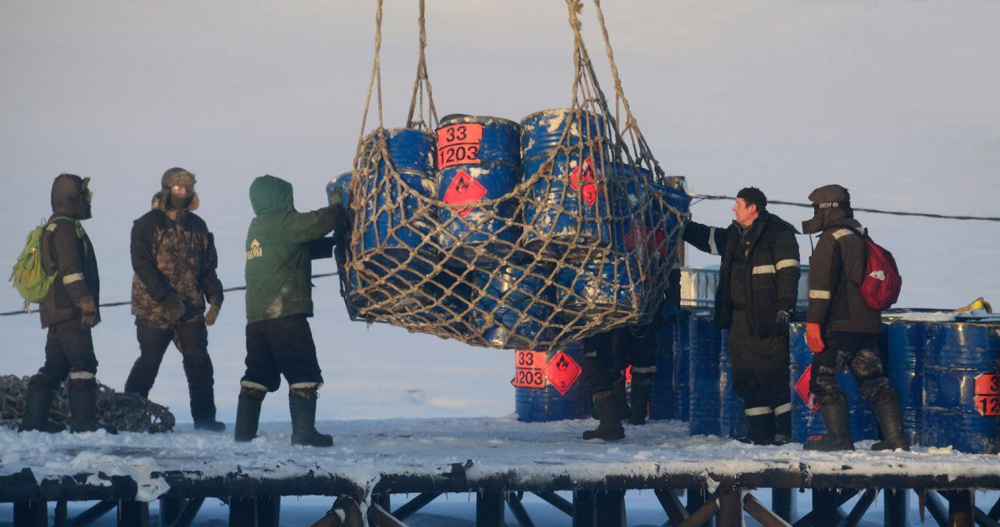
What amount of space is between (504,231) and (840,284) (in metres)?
2.09

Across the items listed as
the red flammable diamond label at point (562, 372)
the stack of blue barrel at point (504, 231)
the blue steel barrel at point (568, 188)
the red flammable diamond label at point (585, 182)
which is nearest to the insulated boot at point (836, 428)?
the stack of blue barrel at point (504, 231)

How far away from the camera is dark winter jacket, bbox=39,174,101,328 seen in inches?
336

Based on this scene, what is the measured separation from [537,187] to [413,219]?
2.53 feet

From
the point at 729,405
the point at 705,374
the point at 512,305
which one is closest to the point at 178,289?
the point at 512,305

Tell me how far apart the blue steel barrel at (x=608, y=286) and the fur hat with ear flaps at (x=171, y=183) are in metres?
3.30

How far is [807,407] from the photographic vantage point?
820cm

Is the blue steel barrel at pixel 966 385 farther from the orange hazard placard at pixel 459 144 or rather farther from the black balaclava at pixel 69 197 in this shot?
the black balaclava at pixel 69 197

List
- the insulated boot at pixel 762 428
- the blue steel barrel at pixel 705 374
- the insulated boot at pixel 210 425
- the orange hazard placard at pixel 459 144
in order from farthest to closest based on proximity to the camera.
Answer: the insulated boot at pixel 210 425 < the blue steel barrel at pixel 705 374 < the insulated boot at pixel 762 428 < the orange hazard placard at pixel 459 144

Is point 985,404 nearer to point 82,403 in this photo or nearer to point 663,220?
point 663,220

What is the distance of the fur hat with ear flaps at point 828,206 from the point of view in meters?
7.89

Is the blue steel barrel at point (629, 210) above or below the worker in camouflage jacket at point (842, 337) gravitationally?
above

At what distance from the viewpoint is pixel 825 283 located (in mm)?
7750

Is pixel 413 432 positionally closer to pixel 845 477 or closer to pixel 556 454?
pixel 556 454

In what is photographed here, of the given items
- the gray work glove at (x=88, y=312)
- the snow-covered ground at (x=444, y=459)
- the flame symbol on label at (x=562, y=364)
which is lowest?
the snow-covered ground at (x=444, y=459)
